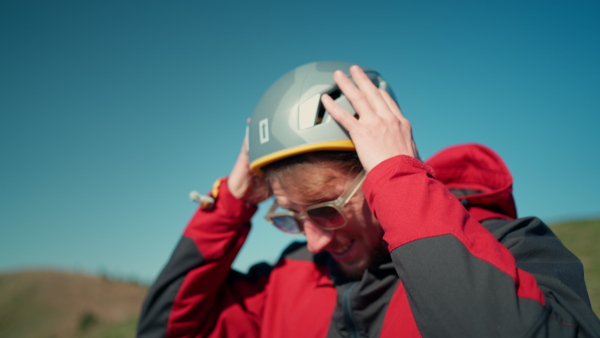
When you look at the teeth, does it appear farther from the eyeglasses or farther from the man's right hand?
the man's right hand

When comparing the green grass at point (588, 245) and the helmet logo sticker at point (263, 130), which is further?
the green grass at point (588, 245)

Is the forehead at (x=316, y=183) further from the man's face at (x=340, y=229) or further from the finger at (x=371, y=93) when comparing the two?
the finger at (x=371, y=93)

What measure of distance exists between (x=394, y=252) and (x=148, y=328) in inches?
82.6

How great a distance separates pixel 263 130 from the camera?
2.46 metres

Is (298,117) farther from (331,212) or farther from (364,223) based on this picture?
(364,223)

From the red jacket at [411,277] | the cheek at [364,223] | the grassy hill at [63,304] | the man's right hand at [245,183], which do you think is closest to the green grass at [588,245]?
the red jacket at [411,277]

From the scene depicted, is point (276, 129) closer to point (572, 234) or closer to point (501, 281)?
point (501, 281)

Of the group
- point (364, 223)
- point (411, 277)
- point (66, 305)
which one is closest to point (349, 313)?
point (364, 223)

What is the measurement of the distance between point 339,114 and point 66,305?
8.70 metres

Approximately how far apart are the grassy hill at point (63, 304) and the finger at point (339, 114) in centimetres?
668

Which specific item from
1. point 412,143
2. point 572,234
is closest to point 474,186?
point 412,143

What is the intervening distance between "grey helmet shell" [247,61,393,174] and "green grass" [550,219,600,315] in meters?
2.46

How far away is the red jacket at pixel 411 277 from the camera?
1.24 m

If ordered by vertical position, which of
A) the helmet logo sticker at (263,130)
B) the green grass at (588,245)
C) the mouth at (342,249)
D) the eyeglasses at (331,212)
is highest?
the helmet logo sticker at (263,130)
